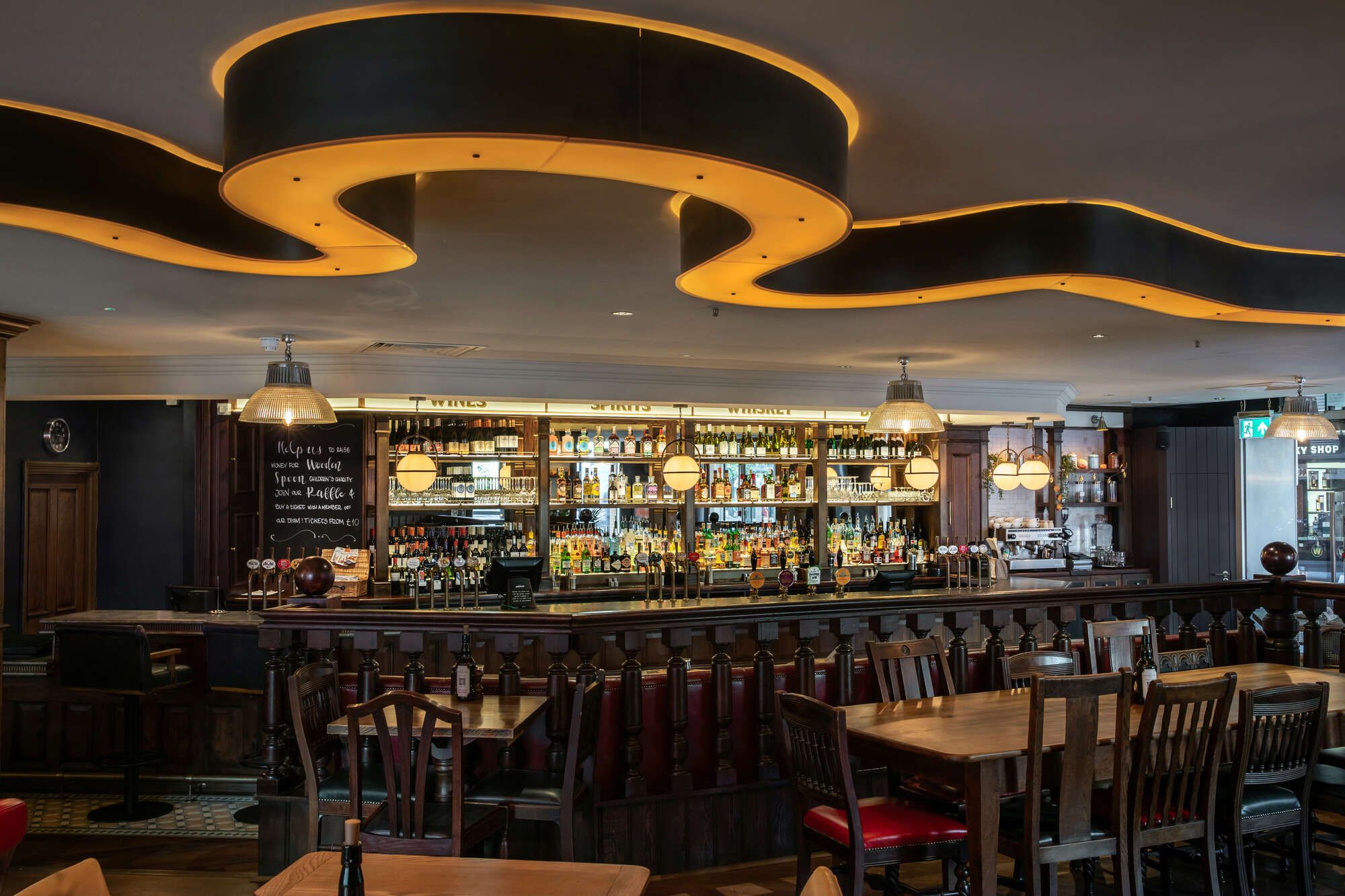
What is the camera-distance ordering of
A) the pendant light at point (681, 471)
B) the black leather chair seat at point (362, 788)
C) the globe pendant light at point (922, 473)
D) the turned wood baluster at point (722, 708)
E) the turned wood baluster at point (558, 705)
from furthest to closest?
the globe pendant light at point (922, 473) < the pendant light at point (681, 471) < the turned wood baluster at point (722, 708) < the turned wood baluster at point (558, 705) < the black leather chair seat at point (362, 788)

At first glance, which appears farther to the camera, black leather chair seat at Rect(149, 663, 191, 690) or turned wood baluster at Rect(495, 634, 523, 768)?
black leather chair seat at Rect(149, 663, 191, 690)

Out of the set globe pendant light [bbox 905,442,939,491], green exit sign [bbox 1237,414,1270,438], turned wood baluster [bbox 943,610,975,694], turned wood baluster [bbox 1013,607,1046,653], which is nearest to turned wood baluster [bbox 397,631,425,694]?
turned wood baluster [bbox 943,610,975,694]

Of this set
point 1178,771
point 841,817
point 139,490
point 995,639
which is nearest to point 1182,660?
point 995,639

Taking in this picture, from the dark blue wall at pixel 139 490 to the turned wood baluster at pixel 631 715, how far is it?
20.4 ft

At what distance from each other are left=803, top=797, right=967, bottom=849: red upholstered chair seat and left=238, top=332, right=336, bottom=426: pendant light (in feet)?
12.9

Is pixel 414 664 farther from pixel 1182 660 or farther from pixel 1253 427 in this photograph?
pixel 1253 427

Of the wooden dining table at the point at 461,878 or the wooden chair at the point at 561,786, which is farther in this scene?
the wooden chair at the point at 561,786

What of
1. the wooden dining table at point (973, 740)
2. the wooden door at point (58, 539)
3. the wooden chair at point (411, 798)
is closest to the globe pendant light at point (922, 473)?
the wooden dining table at point (973, 740)

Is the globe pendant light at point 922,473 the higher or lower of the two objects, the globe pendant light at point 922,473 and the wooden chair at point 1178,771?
the higher

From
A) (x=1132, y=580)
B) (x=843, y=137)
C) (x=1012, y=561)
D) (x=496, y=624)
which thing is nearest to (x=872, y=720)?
(x=496, y=624)

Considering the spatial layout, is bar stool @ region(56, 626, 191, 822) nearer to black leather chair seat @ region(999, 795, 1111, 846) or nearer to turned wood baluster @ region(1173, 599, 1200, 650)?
black leather chair seat @ region(999, 795, 1111, 846)

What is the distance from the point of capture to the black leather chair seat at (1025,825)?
3.61 meters

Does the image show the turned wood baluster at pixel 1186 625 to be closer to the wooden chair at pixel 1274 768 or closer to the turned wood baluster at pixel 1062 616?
the turned wood baluster at pixel 1062 616

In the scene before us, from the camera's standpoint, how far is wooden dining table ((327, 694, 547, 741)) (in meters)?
3.99
